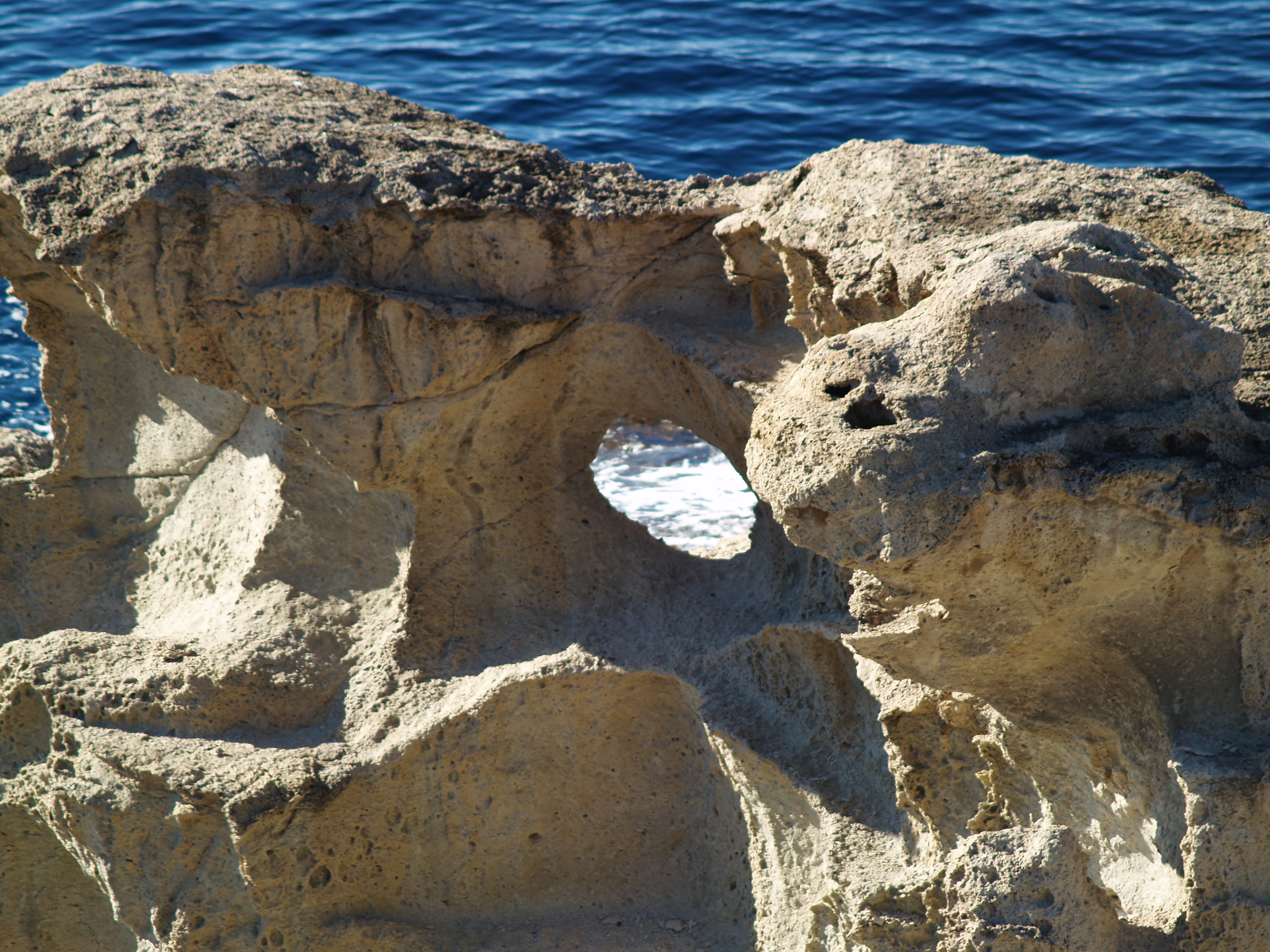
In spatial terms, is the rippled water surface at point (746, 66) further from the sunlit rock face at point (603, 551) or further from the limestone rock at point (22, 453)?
the sunlit rock face at point (603, 551)

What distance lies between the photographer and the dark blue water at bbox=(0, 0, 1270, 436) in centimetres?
579

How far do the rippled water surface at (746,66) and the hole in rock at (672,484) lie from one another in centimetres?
130

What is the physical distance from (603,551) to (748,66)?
427cm

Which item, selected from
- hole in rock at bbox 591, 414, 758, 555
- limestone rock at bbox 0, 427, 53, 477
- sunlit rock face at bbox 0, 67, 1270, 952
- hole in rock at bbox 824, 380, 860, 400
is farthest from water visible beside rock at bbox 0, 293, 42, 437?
hole in rock at bbox 824, 380, 860, 400

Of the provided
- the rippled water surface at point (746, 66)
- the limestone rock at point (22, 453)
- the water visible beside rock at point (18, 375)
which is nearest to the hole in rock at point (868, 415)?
the limestone rock at point (22, 453)

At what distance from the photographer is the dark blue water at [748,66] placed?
579cm

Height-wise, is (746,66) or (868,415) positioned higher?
(746,66)

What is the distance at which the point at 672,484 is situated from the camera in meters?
5.91

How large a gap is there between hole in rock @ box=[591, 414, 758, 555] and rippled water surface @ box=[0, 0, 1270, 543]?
1.30 m

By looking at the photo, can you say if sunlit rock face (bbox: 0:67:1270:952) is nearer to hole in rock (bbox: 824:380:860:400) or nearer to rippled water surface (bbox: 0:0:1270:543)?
hole in rock (bbox: 824:380:860:400)

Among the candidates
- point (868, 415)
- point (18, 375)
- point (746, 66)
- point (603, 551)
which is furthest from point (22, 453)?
point (746, 66)

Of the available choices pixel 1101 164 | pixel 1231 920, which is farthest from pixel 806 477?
pixel 1101 164

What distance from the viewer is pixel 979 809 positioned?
2260mm

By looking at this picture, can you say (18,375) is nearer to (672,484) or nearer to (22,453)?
(22,453)
